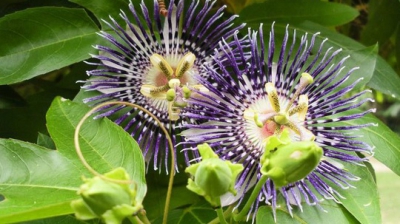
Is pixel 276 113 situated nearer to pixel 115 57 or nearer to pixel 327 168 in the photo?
pixel 327 168

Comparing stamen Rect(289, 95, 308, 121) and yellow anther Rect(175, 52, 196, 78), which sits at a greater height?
yellow anther Rect(175, 52, 196, 78)

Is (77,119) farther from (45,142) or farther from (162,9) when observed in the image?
(162,9)

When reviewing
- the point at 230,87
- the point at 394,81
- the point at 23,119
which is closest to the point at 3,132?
the point at 23,119

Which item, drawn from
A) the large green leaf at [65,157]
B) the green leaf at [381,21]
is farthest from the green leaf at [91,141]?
the green leaf at [381,21]

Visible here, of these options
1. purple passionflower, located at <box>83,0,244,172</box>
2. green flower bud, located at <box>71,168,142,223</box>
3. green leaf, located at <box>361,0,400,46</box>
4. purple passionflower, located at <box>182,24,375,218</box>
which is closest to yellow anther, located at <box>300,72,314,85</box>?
purple passionflower, located at <box>182,24,375,218</box>

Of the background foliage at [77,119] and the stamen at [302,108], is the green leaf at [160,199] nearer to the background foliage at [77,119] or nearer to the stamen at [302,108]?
the background foliage at [77,119]

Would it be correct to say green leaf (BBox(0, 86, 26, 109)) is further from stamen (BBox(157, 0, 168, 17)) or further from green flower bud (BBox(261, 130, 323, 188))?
green flower bud (BBox(261, 130, 323, 188))

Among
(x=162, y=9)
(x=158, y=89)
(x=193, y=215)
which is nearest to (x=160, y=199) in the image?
(x=193, y=215)
